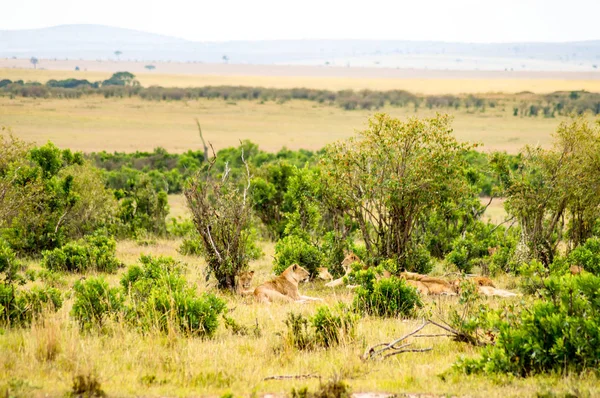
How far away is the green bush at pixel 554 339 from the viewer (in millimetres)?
6305

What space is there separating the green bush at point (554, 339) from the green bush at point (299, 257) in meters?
5.90

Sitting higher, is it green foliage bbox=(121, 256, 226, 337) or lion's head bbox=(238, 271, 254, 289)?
green foliage bbox=(121, 256, 226, 337)

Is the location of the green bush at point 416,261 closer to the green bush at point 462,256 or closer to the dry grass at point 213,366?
the green bush at point 462,256

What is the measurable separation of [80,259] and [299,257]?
4.03 metres

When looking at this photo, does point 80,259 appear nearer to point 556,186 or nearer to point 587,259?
point 556,186

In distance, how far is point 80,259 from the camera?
13.0 metres

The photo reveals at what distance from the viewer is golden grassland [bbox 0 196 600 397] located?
237 inches

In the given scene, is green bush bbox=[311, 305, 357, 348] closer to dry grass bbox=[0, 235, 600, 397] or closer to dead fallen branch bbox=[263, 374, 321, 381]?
dry grass bbox=[0, 235, 600, 397]

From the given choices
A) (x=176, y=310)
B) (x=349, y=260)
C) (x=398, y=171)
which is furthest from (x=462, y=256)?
(x=176, y=310)

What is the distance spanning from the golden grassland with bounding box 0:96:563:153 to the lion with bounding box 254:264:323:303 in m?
38.0

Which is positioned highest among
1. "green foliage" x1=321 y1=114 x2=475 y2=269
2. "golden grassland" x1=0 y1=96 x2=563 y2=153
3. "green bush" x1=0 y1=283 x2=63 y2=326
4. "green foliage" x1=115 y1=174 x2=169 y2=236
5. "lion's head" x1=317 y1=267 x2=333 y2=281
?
"green foliage" x1=321 y1=114 x2=475 y2=269

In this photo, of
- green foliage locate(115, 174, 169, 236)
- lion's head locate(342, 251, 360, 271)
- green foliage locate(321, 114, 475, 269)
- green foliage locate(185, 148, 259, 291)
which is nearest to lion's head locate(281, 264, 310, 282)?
green foliage locate(185, 148, 259, 291)

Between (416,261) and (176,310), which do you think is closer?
(176,310)

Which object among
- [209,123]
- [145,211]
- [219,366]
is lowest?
[209,123]
